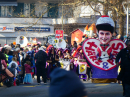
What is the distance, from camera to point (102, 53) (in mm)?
11438

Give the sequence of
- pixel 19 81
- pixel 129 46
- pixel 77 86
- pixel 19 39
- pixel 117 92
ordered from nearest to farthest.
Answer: pixel 77 86, pixel 129 46, pixel 117 92, pixel 19 81, pixel 19 39

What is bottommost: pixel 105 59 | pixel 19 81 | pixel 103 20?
pixel 19 81

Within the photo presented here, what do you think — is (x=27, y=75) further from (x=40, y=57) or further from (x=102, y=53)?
(x=102, y=53)

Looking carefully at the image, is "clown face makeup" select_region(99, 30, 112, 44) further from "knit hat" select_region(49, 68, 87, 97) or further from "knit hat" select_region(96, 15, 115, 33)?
"knit hat" select_region(49, 68, 87, 97)

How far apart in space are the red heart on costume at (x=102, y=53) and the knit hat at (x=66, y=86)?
30.1 ft

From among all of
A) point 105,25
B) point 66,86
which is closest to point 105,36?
point 105,25

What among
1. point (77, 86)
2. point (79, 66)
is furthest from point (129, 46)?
point (79, 66)

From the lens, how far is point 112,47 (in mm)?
11438

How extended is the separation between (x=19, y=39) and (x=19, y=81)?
810 cm

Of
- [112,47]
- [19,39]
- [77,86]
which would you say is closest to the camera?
[77,86]

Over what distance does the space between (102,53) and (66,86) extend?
925 centimetres

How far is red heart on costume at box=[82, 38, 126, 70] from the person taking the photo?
11453mm

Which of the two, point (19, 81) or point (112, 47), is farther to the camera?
point (19, 81)

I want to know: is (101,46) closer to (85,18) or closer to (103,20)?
(103,20)
